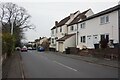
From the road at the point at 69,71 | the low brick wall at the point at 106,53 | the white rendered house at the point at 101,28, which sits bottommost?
the road at the point at 69,71

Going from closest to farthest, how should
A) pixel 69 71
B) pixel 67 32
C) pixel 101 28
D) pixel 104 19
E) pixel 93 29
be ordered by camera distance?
pixel 69 71 → pixel 104 19 → pixel 101 28 → pixel 93 29 → pixel 67 32

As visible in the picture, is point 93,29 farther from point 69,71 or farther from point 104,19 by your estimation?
point 69,71

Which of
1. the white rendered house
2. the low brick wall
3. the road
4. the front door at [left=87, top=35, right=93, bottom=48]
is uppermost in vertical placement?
the white rendered house

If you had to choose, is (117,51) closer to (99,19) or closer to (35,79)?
(99,19)

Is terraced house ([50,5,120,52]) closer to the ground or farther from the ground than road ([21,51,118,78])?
farther from the ground

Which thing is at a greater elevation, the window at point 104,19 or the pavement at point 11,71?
the window at point 104,19

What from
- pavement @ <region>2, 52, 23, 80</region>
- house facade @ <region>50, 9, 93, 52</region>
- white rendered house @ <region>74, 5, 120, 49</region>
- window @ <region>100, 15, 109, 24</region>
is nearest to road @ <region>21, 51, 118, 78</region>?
pavement @ <region>2, 52, 23, 80</region>

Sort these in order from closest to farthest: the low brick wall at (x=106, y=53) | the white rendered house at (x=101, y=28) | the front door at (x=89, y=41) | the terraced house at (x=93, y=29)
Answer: the low brick wall at (x=106, y=53)
the white rendered house at (x=101, y=28)
the terraced house at (x=93, y=29)
the front door at (x=89, y=41)

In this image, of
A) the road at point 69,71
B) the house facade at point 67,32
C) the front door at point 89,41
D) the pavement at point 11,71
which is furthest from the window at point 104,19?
the pavement at point 11,71

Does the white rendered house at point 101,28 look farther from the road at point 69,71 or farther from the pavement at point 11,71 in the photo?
the pavement at point 11,71

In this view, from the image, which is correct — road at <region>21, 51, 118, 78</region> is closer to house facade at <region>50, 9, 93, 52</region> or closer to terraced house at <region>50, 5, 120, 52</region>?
terraced house at <region>50, 5, 120, 52</region>

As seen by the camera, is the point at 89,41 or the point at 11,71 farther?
the point at 89,41

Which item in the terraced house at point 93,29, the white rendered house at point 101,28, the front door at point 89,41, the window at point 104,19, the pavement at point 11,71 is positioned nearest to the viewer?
the pavement at point 11,71

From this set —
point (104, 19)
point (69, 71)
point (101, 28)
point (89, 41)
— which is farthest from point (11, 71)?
point (89, 41)
